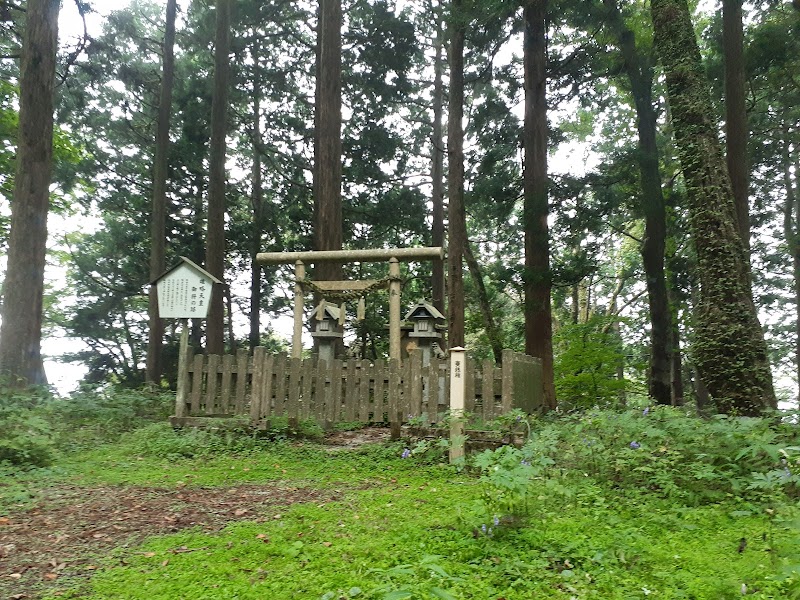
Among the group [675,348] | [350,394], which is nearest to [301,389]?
[350,394]

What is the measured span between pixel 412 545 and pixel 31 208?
10.1 metres

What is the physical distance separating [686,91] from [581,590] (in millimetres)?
6493

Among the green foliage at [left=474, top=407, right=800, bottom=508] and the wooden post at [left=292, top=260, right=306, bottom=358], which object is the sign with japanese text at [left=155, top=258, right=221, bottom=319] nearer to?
the wooden post at [left=292, top=260, right=306, bottom=358]

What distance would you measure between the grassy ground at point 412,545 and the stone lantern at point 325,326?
6.46m

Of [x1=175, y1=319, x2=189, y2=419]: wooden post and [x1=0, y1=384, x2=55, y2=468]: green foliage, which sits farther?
[x1=175, y1=319, x2=189, y2=419]: wooden post

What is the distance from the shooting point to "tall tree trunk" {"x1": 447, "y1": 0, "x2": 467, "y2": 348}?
14000 millimetres

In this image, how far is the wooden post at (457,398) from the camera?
5.85 metres

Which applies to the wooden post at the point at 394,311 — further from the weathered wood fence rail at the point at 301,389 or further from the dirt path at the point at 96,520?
the dirt path at the point at 96,520

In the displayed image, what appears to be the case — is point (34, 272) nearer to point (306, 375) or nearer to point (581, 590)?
point (306, 375)

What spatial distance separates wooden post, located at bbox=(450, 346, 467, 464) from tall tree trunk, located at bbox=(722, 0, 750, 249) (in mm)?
6809

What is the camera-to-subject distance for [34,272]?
32.5 ft

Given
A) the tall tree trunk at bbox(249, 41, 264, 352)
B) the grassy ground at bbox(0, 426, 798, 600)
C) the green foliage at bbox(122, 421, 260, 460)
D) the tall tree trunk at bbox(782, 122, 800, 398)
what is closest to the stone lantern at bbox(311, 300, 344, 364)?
the green foliage at bbox(122, 421, 260, 460)

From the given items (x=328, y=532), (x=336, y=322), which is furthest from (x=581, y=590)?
(x=336, y=322)

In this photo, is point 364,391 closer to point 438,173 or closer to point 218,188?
point 218,188
